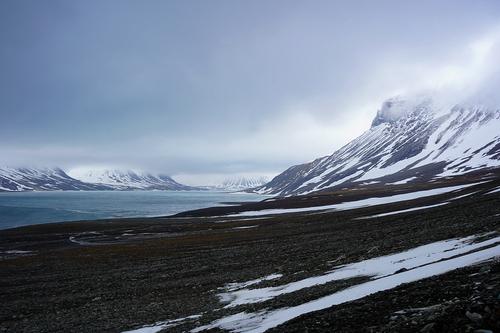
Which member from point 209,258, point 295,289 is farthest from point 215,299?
point 209,258

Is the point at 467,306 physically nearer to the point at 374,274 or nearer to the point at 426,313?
the point at 426,313

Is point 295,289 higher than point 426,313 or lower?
lower

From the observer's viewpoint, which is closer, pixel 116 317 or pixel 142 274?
pixel 116 317

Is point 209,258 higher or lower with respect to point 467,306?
lower

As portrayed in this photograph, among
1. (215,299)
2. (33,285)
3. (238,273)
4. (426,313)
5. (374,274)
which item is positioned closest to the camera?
(426,313)

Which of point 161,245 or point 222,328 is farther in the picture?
point 161,245

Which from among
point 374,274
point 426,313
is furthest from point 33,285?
point 426,313

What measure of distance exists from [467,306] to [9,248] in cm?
7389

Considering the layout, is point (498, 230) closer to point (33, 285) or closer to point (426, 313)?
point (426, 313)

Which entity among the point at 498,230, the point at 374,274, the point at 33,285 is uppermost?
the point at 498,230

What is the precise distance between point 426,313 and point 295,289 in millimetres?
11847

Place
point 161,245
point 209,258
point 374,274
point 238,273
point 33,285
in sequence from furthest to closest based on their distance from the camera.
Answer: point 161,245, point 209,258, point 33,285, point 238,273, point 374,274

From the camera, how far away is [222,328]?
16.0 m

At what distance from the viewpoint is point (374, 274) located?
2062 cm
